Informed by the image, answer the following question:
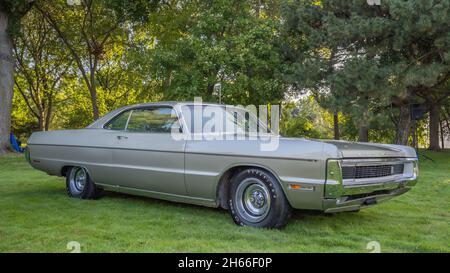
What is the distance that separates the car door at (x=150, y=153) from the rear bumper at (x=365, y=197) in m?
1.79

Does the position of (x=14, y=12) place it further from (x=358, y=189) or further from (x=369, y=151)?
(x=358, y=189)

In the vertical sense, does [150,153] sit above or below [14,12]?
below

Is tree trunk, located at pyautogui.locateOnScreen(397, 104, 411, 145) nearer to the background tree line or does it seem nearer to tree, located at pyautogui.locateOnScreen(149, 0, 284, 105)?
the background tree line

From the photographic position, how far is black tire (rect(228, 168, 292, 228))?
14.1ft

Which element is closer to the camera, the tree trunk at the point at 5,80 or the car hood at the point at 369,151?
the car hood at the point at 369,151

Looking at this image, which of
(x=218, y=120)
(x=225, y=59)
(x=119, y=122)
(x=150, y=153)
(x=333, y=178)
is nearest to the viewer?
(x=333, y=178)

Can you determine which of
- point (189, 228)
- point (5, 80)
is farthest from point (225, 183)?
point (5, 80)

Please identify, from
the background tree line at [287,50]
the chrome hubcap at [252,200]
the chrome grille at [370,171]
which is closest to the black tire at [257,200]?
the chrome hubcap at [252,200]

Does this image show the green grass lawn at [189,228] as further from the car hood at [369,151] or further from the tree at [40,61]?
the tree at [40,61]

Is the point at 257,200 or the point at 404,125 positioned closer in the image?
the point at 257,200

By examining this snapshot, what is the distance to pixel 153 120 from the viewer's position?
559cm

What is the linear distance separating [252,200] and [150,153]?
1504 millimetres

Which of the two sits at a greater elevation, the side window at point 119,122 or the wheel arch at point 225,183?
the side window at point 119,122

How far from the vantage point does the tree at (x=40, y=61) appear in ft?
84.5
